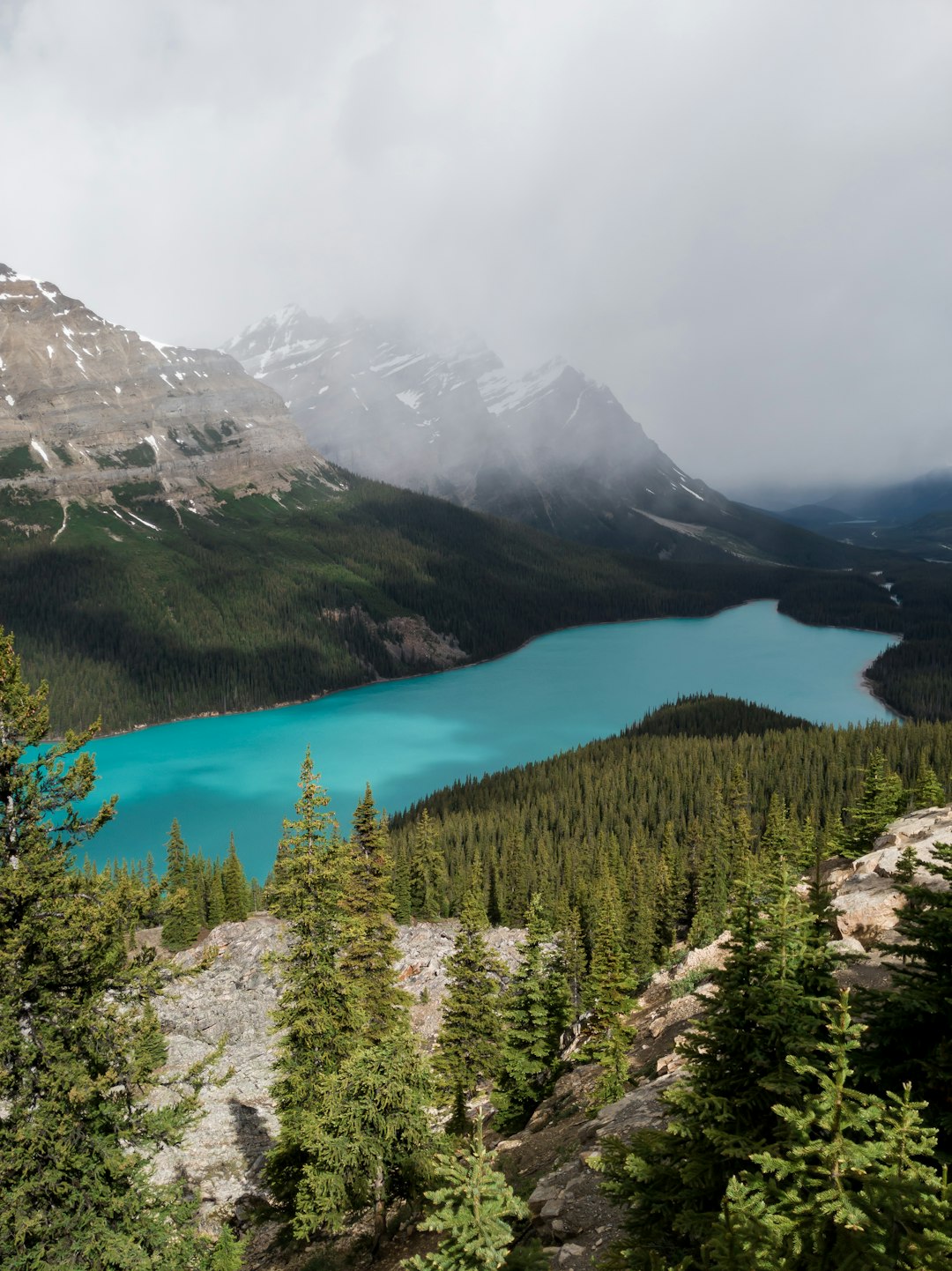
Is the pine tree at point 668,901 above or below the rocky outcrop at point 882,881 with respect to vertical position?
below

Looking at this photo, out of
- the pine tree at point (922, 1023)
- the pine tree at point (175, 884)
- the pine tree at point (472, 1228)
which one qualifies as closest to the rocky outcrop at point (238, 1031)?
the pine tree at point (175, 884)

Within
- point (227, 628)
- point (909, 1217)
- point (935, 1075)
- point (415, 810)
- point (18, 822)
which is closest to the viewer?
point (909, 1217)

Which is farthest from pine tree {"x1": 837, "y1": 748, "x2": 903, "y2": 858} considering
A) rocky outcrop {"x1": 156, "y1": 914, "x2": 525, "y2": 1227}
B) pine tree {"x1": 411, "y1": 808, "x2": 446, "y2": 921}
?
pine tree {"x1": 411, "y1": 808, "x2": 446, "y2": 921}

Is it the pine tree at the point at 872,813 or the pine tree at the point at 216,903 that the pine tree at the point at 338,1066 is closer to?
the pine tree at the point at 872,813

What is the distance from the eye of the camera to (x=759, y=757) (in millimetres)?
94938

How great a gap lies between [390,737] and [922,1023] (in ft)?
427

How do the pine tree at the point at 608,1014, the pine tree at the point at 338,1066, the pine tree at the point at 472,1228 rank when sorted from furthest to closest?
1. the pine tree at the point at 608,1014
2. the pine tree at the point at 338,1066
3. the pine tree at the point at 472,1228

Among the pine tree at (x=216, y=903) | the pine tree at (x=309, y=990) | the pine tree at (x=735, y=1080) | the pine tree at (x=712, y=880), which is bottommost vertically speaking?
the pine tree at (x=216, y=903)

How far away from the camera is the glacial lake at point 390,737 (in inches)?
3890

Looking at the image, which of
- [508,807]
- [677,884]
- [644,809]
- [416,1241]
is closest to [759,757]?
[644,809]

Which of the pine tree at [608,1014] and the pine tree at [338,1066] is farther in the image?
the pine tree at [608,1014]

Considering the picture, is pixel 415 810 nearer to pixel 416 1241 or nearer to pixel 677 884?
pixel 677 884

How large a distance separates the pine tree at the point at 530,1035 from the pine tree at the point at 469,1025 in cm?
65

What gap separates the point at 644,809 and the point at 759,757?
2166 centimetres
